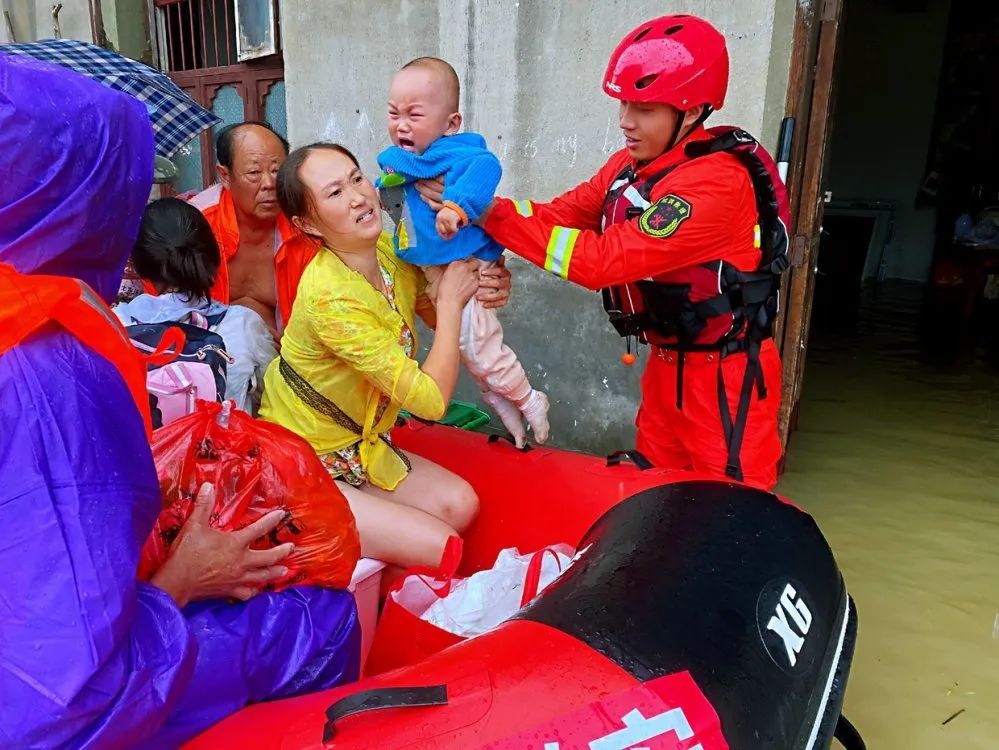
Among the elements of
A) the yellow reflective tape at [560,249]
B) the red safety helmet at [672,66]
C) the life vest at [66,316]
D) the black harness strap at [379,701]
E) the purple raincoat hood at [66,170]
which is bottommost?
the black harness strap at [379,701]

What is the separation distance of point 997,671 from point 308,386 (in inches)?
83.0

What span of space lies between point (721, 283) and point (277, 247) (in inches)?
59.3

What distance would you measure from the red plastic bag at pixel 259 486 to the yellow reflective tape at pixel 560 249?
2.54ft

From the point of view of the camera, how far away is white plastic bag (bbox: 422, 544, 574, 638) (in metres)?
1.51

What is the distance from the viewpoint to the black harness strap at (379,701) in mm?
929

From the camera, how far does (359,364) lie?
161cm

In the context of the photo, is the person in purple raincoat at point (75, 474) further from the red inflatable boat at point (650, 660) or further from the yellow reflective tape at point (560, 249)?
the yellow reflective tape at point (560, 249)

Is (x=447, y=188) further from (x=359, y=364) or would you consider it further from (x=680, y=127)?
(x=680, y=127)

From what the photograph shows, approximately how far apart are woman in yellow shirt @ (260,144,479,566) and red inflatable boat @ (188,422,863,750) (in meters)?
0.45

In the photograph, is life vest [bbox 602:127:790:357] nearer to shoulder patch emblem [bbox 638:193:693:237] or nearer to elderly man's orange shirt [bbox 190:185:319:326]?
shoulder patch emblem [bbox 638:193:693:237]

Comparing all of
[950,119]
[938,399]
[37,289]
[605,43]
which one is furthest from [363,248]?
[950,119]

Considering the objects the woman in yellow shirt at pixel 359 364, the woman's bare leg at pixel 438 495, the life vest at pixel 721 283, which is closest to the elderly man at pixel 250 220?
the woman in yellow shirt at pixel 359 364

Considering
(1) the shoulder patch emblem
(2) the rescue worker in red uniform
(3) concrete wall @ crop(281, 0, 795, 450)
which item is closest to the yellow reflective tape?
(2) the rescue worker in red uniform

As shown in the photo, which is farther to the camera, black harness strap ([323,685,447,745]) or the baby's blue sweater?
the baby's blue sweater
